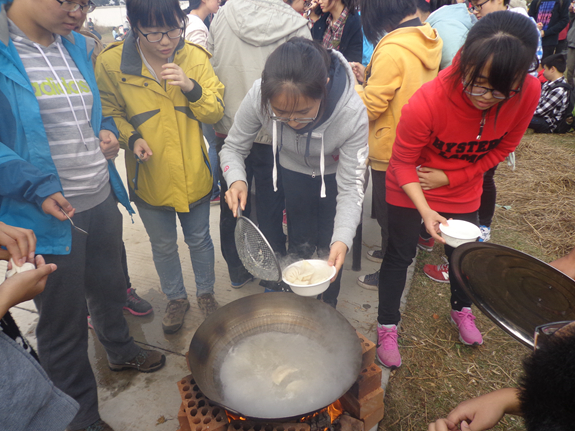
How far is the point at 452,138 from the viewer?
1.83 m

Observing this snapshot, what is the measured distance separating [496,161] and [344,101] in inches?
37.4

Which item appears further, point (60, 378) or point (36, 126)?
point (60, 378)

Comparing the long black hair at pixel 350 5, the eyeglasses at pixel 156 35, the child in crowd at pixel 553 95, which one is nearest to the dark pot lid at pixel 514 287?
the eyeglasses at pixel 156 35

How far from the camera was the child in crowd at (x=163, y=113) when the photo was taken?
1.94 m

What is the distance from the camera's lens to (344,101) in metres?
1.86

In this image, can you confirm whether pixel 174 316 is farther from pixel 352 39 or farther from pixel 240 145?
pixel 352 39

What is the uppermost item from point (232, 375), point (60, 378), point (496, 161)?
point (496, 161)

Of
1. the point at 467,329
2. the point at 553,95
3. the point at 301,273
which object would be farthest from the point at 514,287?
the point at 553,95

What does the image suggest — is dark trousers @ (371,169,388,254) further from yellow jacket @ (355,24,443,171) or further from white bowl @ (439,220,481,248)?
white bowl @ (439,220,481,248)

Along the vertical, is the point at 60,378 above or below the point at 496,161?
below

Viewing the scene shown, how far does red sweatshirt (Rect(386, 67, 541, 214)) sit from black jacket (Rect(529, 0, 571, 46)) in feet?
25.5

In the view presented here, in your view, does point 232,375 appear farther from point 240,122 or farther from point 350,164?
point 240,122

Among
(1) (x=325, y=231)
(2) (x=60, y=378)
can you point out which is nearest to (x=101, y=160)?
(2) (x=60, y=378)

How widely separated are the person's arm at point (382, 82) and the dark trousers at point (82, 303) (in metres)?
1.68
